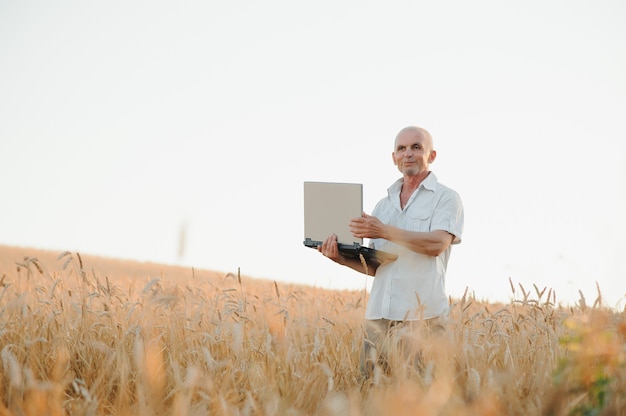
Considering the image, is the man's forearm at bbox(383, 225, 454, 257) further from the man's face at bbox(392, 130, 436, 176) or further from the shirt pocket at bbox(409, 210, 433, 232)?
the man's face at bbox(392, 130, 436, 176)

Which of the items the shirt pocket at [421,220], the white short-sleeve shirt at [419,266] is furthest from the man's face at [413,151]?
the shirt pocket at [421,220]

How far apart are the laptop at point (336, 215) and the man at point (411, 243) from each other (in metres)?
0.07


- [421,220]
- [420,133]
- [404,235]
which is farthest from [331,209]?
[420,133]

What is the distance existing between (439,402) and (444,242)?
2.03 meters

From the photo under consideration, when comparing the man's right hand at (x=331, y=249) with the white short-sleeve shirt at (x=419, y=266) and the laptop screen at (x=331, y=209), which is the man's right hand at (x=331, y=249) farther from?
the white short-sleeve shirt at (x=419, y=266)

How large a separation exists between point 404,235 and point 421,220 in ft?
1.28

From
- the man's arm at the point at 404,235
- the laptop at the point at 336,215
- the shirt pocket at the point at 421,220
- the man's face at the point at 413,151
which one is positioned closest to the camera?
the man's arm at the point at 404,235

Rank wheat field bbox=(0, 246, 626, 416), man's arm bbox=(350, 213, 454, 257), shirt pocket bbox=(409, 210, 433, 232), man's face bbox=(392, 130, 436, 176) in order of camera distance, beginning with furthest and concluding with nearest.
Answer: man's face bbox=(392, 130, 436, 176) → shirt pocket bbox=(409, 210, 433, 232) → man's arm bbox=(350, 213, 454, 257) → wheat field bbox=(0, 246, 626, 416)

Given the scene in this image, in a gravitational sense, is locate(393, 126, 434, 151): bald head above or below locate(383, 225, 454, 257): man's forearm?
above

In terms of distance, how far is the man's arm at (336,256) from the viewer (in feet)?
13.6

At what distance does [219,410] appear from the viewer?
253cm

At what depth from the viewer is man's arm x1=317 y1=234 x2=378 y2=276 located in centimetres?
414

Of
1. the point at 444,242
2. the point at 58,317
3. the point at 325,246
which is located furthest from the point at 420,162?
the point at 58,317

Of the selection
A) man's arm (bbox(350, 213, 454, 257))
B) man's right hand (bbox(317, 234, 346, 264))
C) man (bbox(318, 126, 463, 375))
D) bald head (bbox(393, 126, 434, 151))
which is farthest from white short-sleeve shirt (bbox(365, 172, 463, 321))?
man's right hand (bbox(317, 234, 346, 264))
